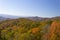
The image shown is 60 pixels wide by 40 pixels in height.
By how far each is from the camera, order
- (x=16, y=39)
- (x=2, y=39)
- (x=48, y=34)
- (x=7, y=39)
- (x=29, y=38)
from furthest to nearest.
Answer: (x=2, y=39) < (x=7, y=39) < (x=16, y=39) < (x=48, y=34) < (x=29, y=38)

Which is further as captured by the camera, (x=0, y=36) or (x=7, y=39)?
(x=0, y=36)

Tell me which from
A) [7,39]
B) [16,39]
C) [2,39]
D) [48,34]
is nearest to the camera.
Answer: [48,34]

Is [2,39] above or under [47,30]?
under

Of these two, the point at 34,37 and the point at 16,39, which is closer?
the point at 34,37

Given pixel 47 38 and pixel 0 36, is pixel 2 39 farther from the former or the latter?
pixel 47 38

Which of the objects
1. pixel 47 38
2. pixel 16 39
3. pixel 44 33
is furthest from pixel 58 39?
pixel 16 39

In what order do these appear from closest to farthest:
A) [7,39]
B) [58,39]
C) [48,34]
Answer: [58,39]
[48,34]
[7,39]

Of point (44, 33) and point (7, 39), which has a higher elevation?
point (44, 33)

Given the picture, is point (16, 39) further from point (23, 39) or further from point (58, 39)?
point (58, 39)

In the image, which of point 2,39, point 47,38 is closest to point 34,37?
point 47,38
